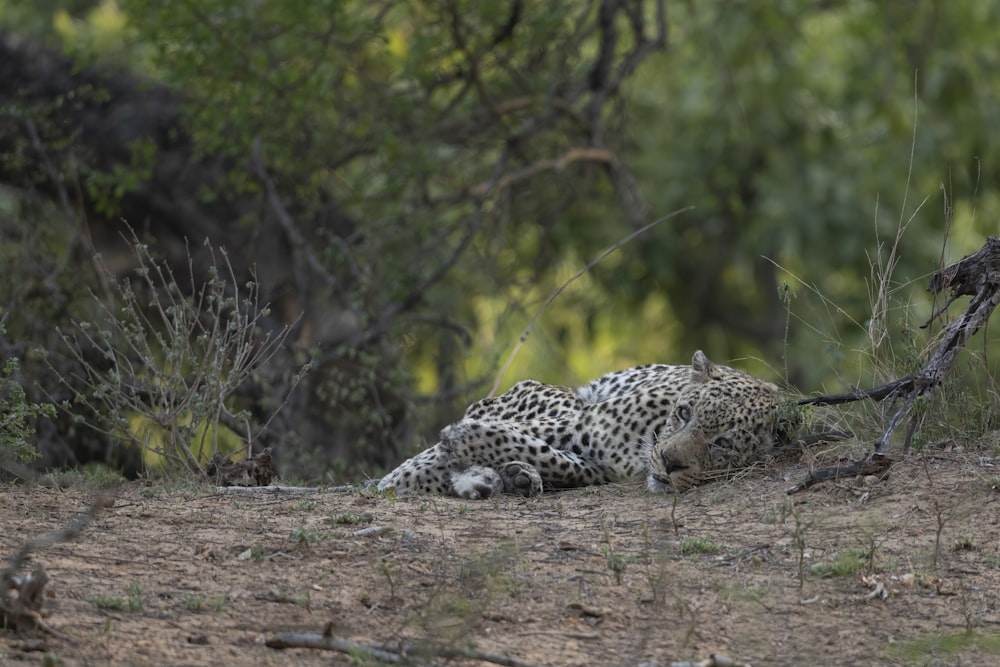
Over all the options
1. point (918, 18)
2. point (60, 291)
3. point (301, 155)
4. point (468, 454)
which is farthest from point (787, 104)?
point (468, 454)

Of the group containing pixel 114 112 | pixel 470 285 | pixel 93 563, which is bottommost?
pixel 470 285

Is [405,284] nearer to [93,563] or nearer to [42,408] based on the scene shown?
[42,408]

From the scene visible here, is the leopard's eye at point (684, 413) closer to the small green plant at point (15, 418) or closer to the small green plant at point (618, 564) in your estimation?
the small green plant at point (618, 564)

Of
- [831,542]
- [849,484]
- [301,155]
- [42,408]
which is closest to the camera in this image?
[831,542]

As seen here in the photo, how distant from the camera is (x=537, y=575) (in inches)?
192

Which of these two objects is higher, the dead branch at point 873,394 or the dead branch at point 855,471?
the dead branch at point 873,394

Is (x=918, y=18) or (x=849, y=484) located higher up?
(x=918, y=18)

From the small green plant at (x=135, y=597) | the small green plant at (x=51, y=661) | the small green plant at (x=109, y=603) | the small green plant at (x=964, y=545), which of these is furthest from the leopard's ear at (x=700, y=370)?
the small green plant at (x=51, y=661)

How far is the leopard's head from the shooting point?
6344 mm

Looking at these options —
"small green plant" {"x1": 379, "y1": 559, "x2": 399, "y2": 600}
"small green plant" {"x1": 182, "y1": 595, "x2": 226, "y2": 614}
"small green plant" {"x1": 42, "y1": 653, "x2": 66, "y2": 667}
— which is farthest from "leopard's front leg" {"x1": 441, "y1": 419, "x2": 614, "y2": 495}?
"small green plant" {"x1": 42, "y1": 653, "x2": 66, "y2": 667}

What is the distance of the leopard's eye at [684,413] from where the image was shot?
6.73m

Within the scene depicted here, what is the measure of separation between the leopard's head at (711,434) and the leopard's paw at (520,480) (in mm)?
539

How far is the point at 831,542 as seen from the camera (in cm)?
523

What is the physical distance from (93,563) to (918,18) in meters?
11.3
